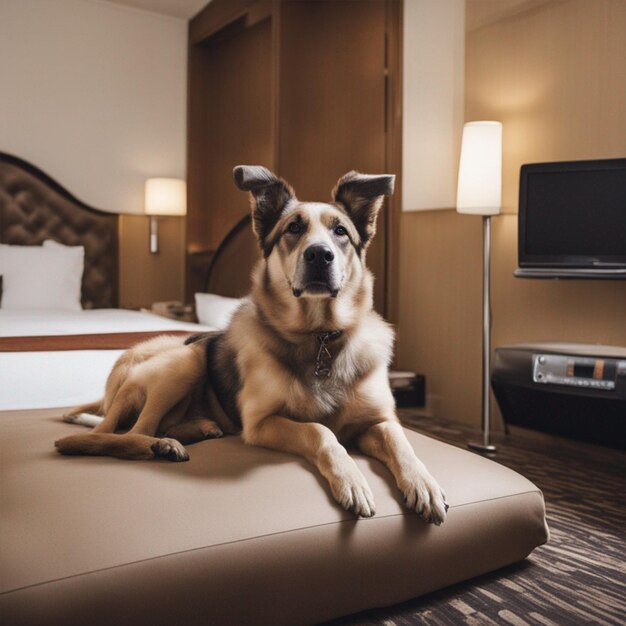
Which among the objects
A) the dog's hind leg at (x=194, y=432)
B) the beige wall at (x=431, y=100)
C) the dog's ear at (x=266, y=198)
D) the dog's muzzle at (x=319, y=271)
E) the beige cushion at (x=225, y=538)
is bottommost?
the beige cushion at (x=225, y=538)

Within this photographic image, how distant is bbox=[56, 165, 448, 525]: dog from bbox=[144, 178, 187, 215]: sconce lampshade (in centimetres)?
353

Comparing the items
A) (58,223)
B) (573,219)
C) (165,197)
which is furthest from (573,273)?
(58,223)

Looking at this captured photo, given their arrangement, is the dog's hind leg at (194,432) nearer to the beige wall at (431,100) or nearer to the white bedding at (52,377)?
the white bedding at (52,377)

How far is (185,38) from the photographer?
5574mm

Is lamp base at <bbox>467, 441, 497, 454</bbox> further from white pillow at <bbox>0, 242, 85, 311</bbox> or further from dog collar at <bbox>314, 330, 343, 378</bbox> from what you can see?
white pillow at <bbox>0, 242, 85, 311</bbox>

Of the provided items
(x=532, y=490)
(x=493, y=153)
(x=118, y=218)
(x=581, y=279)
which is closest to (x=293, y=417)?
(x=532, y=490)

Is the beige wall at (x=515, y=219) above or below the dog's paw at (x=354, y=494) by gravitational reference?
above

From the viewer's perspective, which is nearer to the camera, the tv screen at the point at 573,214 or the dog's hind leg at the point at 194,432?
the dog's hind leg at the point at 194,432

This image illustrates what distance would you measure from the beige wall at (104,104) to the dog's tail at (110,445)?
3.91 meters

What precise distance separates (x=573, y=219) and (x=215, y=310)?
1879 millimetres

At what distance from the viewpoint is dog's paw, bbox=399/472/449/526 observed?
1.45m

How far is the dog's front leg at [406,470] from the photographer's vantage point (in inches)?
57.2

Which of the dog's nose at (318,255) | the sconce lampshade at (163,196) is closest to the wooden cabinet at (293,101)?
the sconce lampshade at (163,196)

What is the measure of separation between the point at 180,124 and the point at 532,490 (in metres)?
4.74
